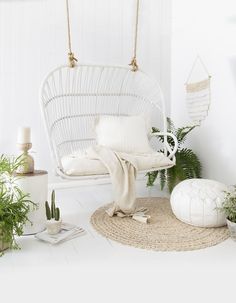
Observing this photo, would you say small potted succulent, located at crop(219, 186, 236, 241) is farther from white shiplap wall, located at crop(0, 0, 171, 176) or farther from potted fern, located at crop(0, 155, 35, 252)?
white shiplap wall, located at crop(0, 0, 171, 176)

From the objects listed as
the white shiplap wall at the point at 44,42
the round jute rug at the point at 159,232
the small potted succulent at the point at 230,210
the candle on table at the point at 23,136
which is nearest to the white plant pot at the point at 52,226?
the round jute rug at the point at 159,232

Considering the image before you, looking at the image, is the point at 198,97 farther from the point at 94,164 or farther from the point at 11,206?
the point at 11,206

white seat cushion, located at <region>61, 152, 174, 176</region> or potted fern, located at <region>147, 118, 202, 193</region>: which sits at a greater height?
white seat cushion, located at <region>61, 152, 174, 176</region>

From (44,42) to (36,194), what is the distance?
1769mm

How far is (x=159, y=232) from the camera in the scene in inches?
77.8

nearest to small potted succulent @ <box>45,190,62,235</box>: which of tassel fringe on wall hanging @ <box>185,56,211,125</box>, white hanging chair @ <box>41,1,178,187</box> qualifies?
white hanging chair @ <box>41,1,178,187</box>

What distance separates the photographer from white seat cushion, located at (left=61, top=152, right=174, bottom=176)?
79.0 inches

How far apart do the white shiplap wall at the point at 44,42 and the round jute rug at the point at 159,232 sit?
1320 mm

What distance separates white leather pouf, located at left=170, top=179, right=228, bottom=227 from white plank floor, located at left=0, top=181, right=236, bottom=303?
191 mm

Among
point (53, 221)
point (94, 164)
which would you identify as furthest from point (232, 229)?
point (53, 221)

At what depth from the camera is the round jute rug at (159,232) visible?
179cm

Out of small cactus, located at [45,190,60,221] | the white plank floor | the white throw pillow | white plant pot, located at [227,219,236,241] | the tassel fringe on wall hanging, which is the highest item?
the tassel fringe on wall hanging

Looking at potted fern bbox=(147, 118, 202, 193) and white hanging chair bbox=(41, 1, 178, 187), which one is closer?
white hanging chair bbox=(41, 1, 178, 187)

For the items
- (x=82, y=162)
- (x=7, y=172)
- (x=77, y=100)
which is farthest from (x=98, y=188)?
(x=7, y=172)
